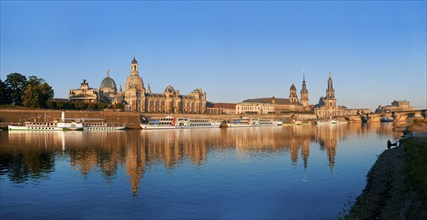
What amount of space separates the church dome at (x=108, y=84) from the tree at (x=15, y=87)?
50.7m

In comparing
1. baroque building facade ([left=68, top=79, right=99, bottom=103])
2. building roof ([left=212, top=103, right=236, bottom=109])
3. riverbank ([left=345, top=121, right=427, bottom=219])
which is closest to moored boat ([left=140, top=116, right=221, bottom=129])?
baroque building facade ([left=68, top=79, right=99, bottom=103])

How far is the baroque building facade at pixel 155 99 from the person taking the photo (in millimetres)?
131500

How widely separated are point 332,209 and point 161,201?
26.0 feet

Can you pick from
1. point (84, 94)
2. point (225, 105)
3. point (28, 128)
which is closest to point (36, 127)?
point (28, 128)

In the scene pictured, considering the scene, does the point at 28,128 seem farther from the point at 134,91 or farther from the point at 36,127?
the point at 134,91

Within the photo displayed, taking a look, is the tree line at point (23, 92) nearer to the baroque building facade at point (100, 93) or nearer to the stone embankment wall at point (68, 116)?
the stone embankment wall at point (68, 116)

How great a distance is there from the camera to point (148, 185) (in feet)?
73.3

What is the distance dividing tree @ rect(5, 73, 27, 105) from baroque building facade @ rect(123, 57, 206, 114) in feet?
134

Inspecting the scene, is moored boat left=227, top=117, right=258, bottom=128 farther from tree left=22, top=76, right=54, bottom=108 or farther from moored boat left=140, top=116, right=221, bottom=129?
tree left=22, top=76, right=54, bottom=108

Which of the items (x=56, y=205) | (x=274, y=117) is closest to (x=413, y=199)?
(x=56, y=205)

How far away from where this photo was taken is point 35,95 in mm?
85062

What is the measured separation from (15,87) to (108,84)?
174ft

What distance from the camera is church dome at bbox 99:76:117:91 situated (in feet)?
467

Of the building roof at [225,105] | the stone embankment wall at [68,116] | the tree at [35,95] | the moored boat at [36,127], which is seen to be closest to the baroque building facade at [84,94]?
the stone embankment wall at [68,116]
